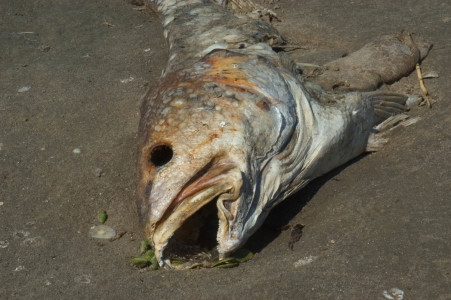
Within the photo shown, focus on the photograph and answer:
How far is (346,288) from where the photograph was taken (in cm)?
374

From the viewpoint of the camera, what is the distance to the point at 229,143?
418cm

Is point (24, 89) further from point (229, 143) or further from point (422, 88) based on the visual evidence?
point (422, 88)

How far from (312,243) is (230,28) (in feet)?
7.46

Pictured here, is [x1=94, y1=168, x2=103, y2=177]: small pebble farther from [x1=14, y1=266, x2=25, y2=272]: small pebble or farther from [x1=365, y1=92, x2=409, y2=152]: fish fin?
[x1=365, y1=92, x2=409, y2=152]: fish fin

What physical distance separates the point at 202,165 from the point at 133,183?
108cm

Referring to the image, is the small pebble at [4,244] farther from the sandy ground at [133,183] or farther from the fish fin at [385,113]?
the fish fin at [385,113]

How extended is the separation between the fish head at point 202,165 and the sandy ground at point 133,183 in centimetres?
27

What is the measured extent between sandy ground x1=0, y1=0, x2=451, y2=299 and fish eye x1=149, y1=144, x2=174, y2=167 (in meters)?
0.58

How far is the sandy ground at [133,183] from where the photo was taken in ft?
12.9

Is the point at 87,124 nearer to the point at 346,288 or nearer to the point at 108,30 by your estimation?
the point at 108,30

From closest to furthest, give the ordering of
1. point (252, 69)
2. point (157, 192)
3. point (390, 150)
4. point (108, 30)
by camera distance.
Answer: point (157, 192) → point (252, 69) → point (390, 150) → point (108, 30)

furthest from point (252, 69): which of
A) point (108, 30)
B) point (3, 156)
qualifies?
point (108, 30)

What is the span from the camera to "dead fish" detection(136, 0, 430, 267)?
159 inches

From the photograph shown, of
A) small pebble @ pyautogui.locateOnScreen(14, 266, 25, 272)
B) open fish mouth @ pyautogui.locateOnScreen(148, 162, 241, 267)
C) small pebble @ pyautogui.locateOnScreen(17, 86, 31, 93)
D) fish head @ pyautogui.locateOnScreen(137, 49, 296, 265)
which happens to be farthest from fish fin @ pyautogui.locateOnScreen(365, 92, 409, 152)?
small pebble @ pyautogui.locateOnScreen(17, 86, 31, 93)
